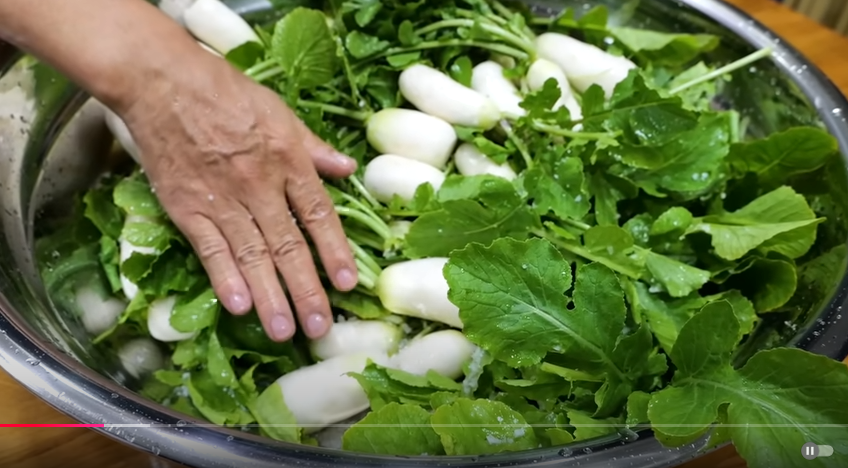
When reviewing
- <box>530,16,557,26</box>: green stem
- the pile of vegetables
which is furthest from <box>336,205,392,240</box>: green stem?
<box>530,16,557,26</box>: green stem

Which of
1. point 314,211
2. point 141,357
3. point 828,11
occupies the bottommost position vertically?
point 141,357

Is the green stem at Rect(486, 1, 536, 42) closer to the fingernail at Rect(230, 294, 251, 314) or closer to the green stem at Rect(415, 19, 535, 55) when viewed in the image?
the green stem at Rect(415, 19, 535, 55)

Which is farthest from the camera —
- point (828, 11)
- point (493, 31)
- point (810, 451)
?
point (828, 11)

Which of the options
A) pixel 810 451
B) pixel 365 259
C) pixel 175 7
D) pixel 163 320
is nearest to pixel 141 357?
pixel 163 320

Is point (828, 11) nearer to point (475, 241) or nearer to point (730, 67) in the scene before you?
point (730, 67)

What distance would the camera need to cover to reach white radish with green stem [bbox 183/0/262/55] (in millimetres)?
506

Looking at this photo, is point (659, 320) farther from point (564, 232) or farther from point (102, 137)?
point (102, 137)

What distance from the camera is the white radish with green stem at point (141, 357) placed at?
43 cm

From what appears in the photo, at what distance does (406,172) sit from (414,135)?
Answer: 0.02m

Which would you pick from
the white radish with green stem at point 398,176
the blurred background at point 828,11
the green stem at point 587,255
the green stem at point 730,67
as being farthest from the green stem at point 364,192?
the blurred background at point 828,11

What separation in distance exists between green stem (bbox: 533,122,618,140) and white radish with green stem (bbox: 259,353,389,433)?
0.17 metres

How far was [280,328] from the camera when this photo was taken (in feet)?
1.32

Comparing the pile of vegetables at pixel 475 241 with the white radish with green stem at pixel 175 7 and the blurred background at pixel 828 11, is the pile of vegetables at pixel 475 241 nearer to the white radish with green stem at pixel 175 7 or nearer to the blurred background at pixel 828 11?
the white radish with green stem at pixel 175 7

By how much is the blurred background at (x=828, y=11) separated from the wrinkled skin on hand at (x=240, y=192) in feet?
1.70
